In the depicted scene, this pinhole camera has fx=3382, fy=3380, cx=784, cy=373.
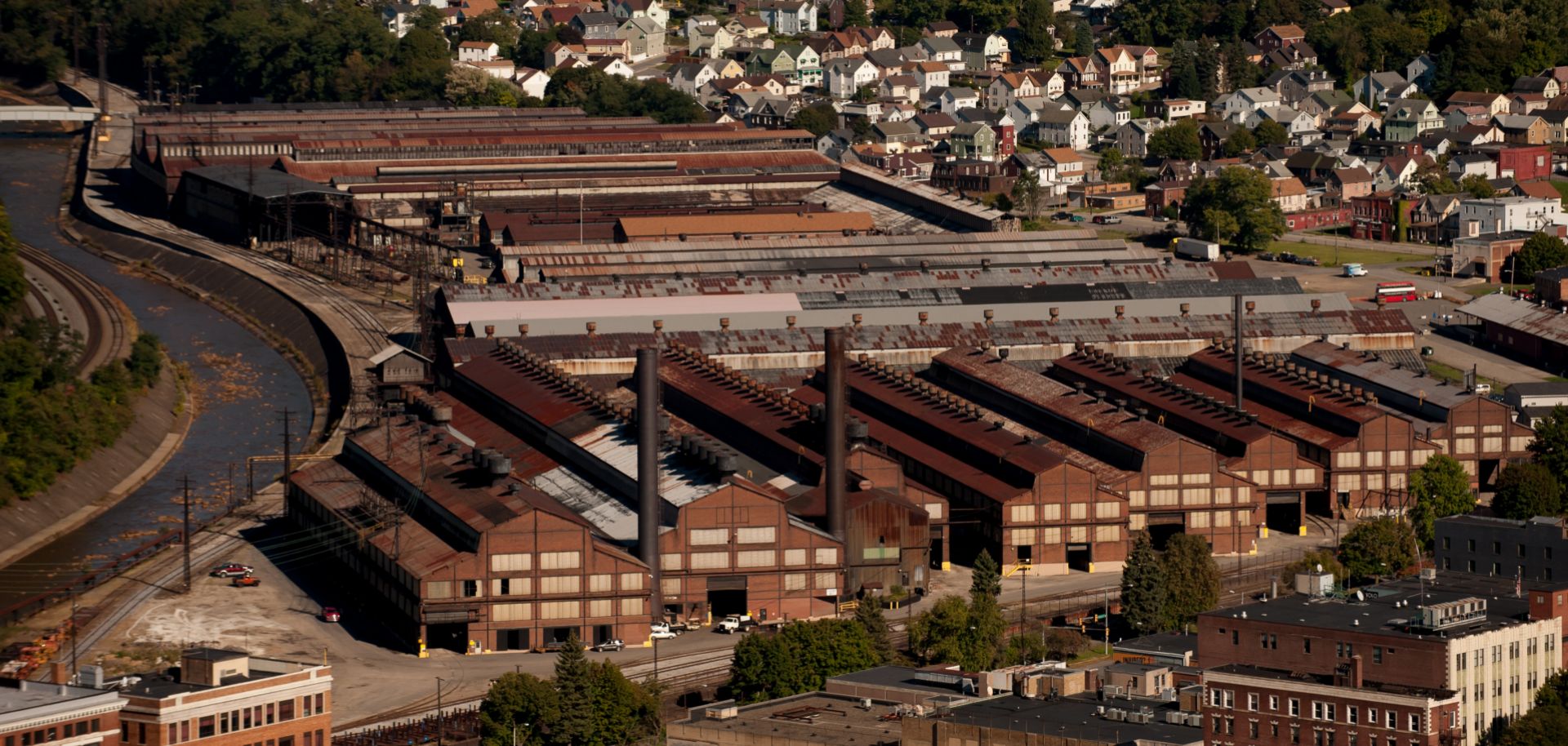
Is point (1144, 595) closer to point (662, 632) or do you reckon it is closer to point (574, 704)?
point (662, 632)

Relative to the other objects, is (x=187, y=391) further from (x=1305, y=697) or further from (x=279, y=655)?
(x=1305, y=697)

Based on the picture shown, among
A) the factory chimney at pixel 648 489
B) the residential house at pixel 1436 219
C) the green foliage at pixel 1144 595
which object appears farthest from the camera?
the residential house at pixel 1436 219

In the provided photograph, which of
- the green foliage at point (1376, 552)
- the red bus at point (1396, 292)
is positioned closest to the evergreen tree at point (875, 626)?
the green foliage at point (1376, 552)

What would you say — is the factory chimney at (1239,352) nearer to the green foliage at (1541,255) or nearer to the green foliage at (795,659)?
the green foliage at (795,659)

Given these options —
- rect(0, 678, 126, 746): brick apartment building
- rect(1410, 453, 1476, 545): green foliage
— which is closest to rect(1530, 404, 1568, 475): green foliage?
rect(1410, 453, 1476, 545): green foliage

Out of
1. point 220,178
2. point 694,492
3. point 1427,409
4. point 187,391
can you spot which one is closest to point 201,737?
point 694,492

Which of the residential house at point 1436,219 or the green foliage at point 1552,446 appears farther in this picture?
the residential house at point 1436,219
